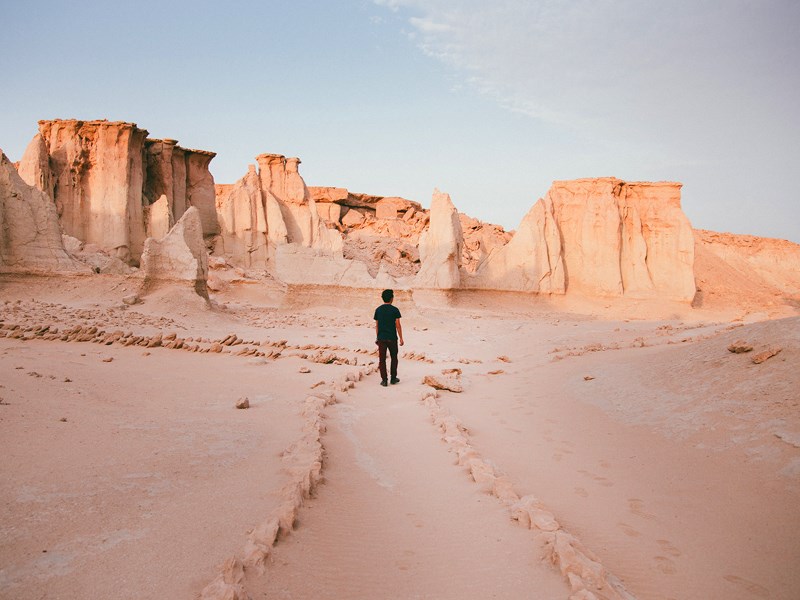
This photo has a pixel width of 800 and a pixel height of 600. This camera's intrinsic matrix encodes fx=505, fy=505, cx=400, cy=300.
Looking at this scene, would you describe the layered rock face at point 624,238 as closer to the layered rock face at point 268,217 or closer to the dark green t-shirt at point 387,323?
the layered rock face at point 268,217

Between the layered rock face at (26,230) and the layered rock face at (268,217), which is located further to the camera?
the layered rock face at (268,217)

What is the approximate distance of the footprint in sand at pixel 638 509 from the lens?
313 centimetres

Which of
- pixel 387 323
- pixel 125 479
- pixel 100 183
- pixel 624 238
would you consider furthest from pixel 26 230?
pixel 624 238

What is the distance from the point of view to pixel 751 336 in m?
5.36

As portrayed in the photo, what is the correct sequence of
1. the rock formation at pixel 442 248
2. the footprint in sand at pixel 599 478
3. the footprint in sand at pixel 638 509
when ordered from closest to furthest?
1. the footprint in sand at pixel 638 509
2. the footprint in sand at pixel 599 478
3. the rock formation at pixel 442 248

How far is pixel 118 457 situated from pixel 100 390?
240 cm

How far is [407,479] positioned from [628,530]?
1.52m

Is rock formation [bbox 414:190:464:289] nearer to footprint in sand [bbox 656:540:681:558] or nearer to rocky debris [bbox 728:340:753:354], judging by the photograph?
rocky debris [bbox 728:340:753:354]

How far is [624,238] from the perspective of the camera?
92.4ft

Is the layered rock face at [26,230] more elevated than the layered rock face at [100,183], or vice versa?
the layered rock face at [100,183]

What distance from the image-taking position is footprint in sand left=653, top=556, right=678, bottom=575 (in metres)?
2.52

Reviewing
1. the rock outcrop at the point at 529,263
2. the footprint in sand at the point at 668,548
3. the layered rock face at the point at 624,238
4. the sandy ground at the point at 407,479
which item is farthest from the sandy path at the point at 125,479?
the layered rock face at the point at 624,238

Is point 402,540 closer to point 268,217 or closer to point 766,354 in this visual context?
point 766,354

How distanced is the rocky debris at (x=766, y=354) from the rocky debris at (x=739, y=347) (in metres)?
0.30
